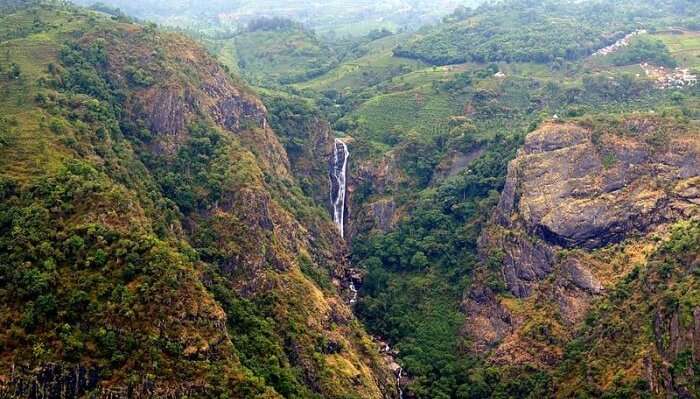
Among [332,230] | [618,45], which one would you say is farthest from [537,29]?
[332,230]

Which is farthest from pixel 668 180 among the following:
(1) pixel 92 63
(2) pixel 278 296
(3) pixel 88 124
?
(1) pixel 92 63

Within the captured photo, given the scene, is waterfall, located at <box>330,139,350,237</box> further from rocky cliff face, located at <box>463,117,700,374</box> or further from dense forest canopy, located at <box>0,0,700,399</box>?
rocky cliff face, located at <box>463,117,700,374</box>

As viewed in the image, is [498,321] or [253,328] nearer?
[253,328]

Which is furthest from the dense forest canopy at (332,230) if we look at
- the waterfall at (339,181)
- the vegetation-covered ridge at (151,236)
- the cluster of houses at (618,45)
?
the cluster of houses at (618,45)

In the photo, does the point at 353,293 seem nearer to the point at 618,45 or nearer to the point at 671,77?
the point at 671,77

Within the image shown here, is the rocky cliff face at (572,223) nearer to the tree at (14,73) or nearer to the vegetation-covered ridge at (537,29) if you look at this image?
the tree at (14,73)

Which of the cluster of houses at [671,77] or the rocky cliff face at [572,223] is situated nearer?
the rocky cliff face at [572,223]

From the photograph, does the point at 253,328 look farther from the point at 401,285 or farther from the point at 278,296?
the point at 401,285
